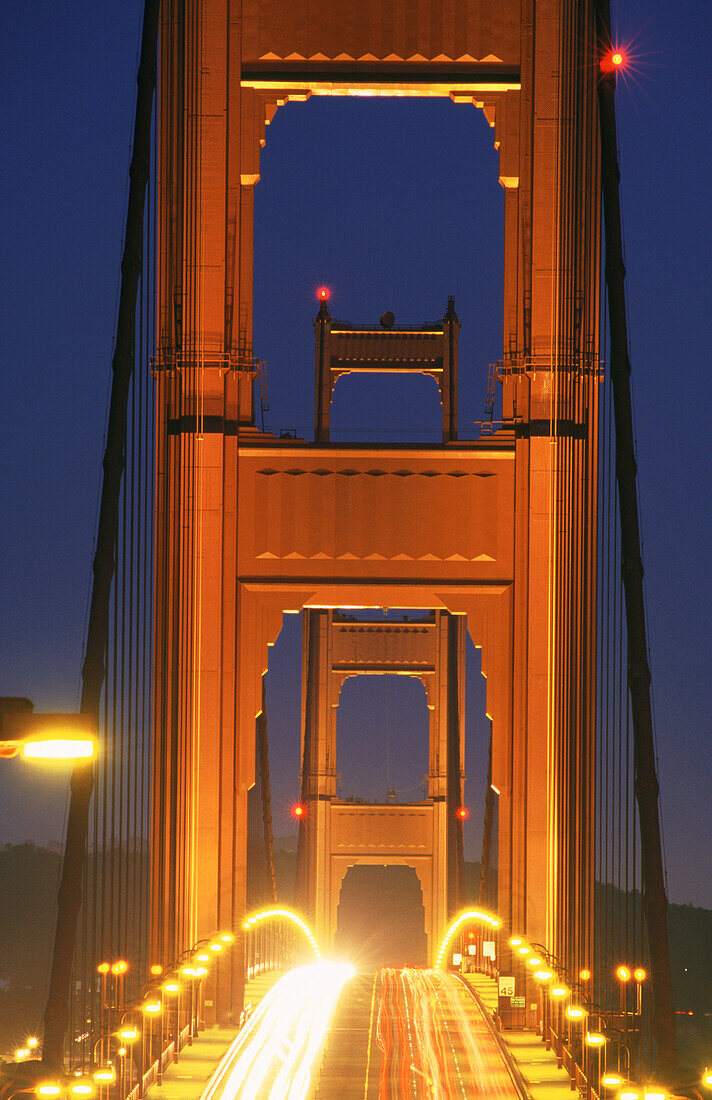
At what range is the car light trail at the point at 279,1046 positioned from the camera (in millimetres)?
18914

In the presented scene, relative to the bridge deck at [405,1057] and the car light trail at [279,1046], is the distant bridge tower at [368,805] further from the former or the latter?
the bridge deck at [405,1057]

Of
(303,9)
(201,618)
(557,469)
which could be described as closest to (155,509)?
(201,618)

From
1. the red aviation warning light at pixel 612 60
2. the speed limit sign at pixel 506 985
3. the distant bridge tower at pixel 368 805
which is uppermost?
the red aviation warning light at pixel 612 60

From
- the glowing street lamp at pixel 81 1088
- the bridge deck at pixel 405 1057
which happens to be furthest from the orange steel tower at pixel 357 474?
the glowing street lamp at pixel 81 1088

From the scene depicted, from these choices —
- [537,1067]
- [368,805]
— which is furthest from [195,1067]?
[368,805]

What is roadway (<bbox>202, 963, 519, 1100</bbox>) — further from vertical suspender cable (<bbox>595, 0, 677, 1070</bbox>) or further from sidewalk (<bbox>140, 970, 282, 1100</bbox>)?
vertical suspender cable (<bbox>595, 0, 677, 1070</bbox>)

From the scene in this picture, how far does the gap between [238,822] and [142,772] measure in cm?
330

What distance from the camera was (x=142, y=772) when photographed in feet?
67.8

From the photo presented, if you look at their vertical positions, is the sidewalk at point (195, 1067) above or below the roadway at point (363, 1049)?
above

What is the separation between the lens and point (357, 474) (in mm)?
23891

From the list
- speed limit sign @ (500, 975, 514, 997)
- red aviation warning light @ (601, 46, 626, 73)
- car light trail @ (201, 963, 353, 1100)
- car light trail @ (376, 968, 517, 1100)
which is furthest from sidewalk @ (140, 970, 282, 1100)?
red aviation warning light @ (601, 46, 626, 73)

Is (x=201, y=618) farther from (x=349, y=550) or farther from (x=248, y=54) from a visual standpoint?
(x=248, y=54)

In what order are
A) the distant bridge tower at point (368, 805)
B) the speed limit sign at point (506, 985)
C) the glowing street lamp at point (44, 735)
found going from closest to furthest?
1. the glowing street lamp at point (44, 735)
2. the speed limit sign at point (506, 985)
3. the distant bridge tower at point (368, 805)

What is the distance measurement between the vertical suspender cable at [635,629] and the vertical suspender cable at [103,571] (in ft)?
15.4
